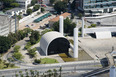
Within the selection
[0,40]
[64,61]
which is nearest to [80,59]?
[64,61]

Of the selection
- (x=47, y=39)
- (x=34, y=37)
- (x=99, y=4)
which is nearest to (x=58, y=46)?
(x=47, y=39)

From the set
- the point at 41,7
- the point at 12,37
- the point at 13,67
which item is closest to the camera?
the point at 13,67

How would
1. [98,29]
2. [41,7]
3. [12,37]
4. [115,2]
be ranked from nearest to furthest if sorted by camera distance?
[12,37], [98,29], [115,2], [41,7]

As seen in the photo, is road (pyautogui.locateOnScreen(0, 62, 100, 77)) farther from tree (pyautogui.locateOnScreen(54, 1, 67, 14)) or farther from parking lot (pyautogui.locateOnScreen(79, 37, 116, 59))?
tree (pyautogui.locateOnScreen(54, 1, 67, 14))

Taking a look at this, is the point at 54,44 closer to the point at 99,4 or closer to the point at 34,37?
the point at 34,37

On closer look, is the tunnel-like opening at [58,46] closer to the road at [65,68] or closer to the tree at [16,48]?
the road at [65,68]

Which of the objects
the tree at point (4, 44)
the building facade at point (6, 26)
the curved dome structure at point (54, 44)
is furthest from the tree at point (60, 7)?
the tree at point (4, 44)

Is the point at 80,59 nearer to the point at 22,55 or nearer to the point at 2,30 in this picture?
the point at 22,55
